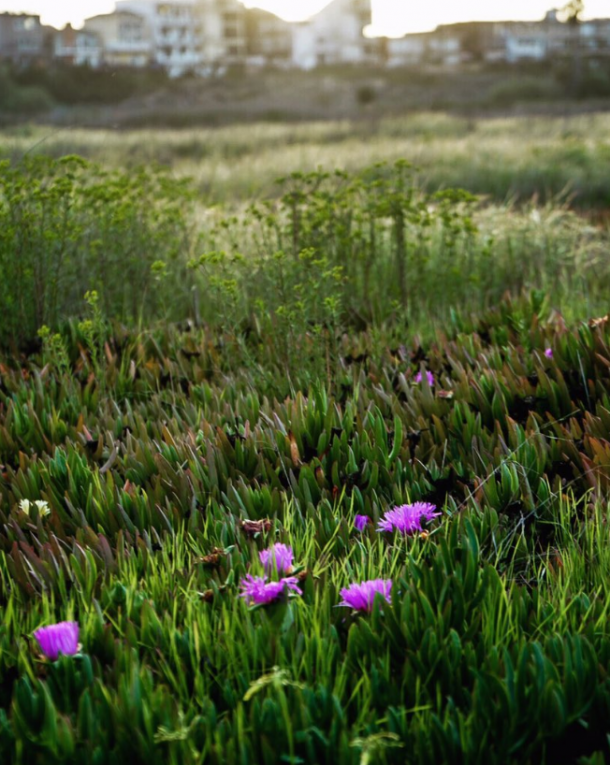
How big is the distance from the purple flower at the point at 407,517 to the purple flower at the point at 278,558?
0.33m

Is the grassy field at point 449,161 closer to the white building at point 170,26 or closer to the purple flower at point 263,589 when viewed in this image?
the purple flower at point 263,589

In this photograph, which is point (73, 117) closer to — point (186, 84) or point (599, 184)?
point (186, 84)

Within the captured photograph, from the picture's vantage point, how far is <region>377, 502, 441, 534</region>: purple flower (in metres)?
2.14

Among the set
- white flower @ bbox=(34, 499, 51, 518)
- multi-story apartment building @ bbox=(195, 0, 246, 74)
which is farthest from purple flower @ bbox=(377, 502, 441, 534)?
multi-story apartment building @ bbox=(195, 0, 246, 74)

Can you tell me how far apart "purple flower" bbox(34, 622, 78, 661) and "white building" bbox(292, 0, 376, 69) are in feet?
289

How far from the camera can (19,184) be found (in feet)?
14.6

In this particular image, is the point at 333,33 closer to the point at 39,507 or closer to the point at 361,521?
the point at 39,507

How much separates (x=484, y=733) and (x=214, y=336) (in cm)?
320

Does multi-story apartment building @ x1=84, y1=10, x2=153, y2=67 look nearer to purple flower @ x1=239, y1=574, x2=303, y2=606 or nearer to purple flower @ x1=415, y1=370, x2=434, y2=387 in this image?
purple flower @ x1=415, y1=370, x2=434, y2=387

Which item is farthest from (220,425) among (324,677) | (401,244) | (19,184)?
(401,244)

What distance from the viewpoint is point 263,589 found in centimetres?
175

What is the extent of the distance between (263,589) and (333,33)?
91.8 metres

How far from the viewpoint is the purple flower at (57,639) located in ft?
5.45

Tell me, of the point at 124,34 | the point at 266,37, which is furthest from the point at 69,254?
the point at 266,37
